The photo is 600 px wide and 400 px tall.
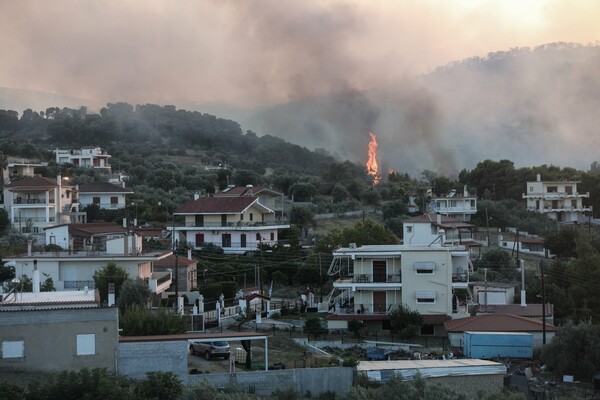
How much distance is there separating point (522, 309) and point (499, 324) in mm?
4432

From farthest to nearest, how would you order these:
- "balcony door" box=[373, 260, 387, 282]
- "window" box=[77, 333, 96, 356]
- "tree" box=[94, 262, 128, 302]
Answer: "balcony door" box=[373, 260, 387, 282], "tree" box=[94, 262, 128, 302], "window" box=[77, 333, 96, 356]

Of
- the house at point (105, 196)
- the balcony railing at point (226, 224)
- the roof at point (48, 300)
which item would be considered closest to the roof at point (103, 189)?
the house at point (105, 196)

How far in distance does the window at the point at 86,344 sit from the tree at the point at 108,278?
11.2 metres

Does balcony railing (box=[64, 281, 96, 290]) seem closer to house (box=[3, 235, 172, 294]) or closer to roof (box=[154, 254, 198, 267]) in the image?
house (box=[3, 235, 172, 294])

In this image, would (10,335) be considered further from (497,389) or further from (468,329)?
(468,329)

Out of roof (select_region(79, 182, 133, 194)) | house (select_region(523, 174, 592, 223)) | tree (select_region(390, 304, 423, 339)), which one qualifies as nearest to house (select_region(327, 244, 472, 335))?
tree (select_region(390, 304, 423, 339))

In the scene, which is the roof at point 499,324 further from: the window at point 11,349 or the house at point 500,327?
the window at point 11,349

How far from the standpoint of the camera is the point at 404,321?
34156mm

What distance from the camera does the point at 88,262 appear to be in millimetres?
38656

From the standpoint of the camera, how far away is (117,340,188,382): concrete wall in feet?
75.6

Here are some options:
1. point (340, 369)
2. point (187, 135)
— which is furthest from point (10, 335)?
point (187, 135)

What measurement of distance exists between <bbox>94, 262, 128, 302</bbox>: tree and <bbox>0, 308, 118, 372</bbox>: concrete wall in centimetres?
1122

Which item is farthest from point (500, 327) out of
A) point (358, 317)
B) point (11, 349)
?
point (11, 349)

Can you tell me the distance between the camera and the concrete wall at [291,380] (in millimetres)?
22984
